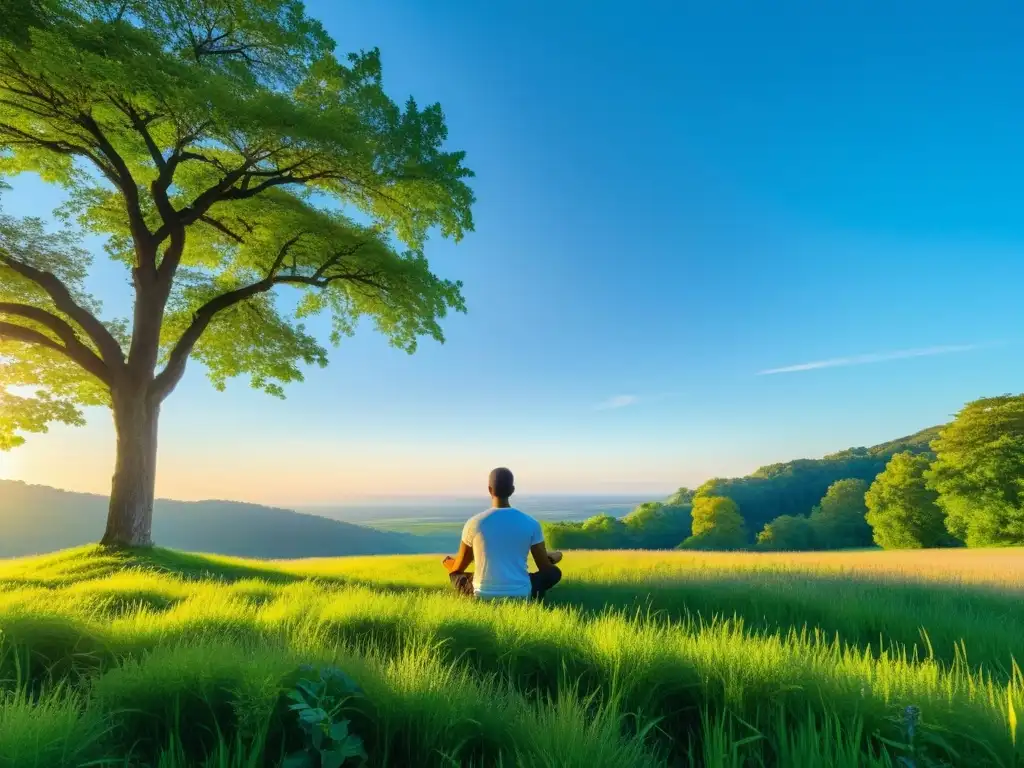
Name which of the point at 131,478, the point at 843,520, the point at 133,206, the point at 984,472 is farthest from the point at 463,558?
the point at 843,520

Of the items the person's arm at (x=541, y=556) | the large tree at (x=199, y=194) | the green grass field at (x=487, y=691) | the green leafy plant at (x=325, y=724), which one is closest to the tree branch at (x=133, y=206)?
the large tree at (x=199, y=194)

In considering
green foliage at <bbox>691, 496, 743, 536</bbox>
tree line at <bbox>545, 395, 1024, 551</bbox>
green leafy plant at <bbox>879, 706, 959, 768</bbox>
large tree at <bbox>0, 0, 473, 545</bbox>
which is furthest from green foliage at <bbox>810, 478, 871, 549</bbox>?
green leafy plant at <bbox>879, 706, 959, 768</bbox>

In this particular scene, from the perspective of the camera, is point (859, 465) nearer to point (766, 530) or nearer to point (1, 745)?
point (766, 530)

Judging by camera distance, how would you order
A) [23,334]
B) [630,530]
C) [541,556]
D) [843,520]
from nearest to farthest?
[541,556] → [23,334] → [843,520] → [630,530]

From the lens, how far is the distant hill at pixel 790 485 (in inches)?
3344

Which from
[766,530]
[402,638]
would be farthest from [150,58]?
[766,530]

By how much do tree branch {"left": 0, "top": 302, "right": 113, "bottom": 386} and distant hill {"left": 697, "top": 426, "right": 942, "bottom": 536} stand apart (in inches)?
3055

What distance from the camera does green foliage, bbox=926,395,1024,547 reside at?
39844 mm

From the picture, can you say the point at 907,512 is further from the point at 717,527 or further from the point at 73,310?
the point at 73,310

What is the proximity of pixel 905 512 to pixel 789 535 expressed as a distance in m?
12.9

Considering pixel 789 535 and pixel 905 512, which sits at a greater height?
pixel 905 512

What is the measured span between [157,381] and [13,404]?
274 inches

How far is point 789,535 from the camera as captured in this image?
190ft

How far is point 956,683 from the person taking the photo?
10.5ft
